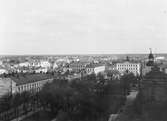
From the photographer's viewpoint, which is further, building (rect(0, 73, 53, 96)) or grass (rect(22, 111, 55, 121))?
building (rect(0, 73, 53, 96))

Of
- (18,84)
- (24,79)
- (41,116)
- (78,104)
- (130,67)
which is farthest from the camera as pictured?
(130,67)

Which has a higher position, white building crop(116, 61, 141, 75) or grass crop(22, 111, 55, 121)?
white building crop(116, 61, 141, 75)

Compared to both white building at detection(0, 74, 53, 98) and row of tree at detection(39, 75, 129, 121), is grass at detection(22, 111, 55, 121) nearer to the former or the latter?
row of tree at detection(39, 75, 129, 121)

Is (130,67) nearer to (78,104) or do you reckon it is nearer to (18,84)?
(18,84)

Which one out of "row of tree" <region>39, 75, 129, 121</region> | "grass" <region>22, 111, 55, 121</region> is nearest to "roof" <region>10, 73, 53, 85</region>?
"row of tree" <region>39, 75, 129, 121</region>

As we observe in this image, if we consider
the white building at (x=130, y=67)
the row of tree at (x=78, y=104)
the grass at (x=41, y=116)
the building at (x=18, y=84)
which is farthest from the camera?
the white building at (x=130, y=67)

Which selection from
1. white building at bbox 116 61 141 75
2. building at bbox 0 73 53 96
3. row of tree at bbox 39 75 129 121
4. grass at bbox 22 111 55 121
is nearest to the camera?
row of tree at bbox 39 75 129 121

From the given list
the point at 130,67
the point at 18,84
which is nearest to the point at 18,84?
the point at 18,84

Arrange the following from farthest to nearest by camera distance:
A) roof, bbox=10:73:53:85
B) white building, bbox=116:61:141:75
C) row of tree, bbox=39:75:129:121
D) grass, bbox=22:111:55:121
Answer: white building, bbox=116:61:141:75
roof, bbox=10:73:53:85
grass, bbox=22:111:55:121
row of tree, bbox=39:75:129:121

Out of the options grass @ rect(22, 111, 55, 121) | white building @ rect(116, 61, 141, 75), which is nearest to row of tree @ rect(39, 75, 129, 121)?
grass @ rect(22, 111, 55, 121)

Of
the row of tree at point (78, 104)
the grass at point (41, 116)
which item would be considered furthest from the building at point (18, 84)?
the grass at point (41, 116)

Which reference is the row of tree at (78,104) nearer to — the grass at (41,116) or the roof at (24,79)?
the grass at (41,116)

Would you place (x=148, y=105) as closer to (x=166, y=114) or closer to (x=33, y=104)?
(x=166, y=114)
